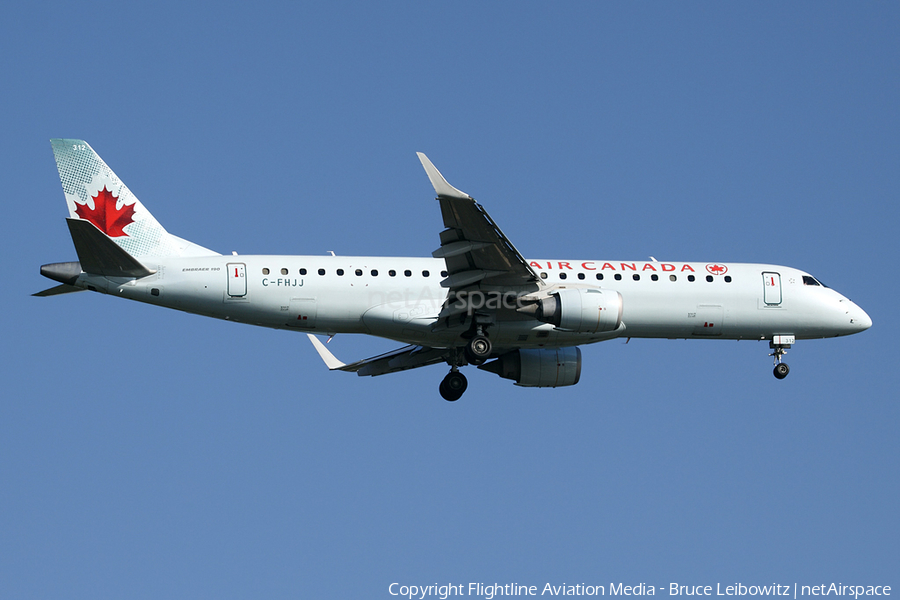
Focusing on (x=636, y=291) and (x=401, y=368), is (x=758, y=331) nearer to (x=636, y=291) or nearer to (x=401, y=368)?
(x=636, y=291)

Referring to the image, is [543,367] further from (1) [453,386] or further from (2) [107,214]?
(2) [107,214]

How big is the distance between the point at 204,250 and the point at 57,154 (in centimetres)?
490

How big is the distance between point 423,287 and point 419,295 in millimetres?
265

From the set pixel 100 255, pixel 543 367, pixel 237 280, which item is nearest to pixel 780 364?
pixel 543 367

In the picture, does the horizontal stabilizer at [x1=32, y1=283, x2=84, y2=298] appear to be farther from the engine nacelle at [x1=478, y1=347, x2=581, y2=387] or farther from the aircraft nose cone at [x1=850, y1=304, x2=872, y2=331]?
the aircraft nose cone at [x1=850, y1=304, x2=872, y2=331]

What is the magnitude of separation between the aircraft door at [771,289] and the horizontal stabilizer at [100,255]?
18.9 meters

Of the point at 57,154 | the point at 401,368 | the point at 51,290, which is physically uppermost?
the point at 57,154

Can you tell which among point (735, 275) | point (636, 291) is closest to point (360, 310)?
point (636, 291)

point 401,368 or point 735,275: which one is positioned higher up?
point 735,275

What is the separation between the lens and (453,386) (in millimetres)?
31516

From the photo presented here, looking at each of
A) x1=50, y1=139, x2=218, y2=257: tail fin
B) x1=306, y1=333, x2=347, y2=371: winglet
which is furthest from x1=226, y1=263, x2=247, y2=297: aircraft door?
x1=306, y1=333, x2=347, y2=371: winglet

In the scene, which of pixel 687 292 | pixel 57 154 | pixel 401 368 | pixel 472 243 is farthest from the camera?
pixel 401 368

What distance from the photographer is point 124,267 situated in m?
27.5

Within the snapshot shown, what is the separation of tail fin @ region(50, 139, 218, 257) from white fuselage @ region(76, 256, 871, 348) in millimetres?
791
